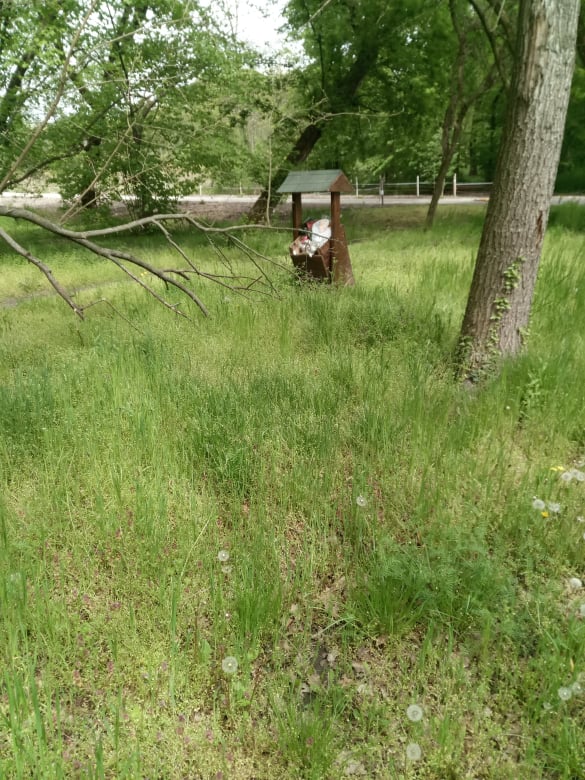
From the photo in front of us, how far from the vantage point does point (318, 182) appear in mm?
6785

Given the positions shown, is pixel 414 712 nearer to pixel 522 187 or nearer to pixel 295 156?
pixel 522 187

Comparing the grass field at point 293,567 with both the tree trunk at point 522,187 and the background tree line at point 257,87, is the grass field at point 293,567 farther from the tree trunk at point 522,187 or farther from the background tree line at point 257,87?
the background tree line at point 257,87

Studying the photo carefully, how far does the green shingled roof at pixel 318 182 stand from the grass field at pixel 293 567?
325cm

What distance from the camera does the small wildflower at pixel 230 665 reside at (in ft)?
6.09

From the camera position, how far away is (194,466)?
304 centimetres

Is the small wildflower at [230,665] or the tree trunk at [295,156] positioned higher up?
the tree trunk at [295,156]

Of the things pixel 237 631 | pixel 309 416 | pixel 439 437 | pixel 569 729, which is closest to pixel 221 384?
pixel 309 416

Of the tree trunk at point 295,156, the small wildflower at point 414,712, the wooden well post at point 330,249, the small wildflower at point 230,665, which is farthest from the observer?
the tree trunk at point 295,156

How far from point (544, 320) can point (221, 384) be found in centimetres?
313

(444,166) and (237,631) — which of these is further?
(444,166)

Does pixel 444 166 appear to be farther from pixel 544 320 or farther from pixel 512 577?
pixel 512 577

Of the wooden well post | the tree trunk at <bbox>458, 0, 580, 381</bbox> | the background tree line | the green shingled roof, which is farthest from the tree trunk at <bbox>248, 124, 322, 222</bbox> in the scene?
the tree trunk at <bbox>458, 0, 580, 381</bbox>

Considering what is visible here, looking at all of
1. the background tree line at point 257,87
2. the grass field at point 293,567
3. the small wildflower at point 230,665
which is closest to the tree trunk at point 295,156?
the background tree line at point 257,87

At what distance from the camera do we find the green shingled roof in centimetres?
663
